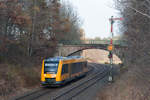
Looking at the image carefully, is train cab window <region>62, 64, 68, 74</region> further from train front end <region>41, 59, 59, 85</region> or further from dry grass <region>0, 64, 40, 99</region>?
dry grass <region>0, 64, 40, 99</region>

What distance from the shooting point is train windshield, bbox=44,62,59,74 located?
59.3ft

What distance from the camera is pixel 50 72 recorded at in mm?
18094

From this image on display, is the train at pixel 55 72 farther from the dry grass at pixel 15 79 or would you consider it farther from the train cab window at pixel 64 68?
the dry grass at pixel 15 79

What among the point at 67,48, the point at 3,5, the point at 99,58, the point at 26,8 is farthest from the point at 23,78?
the point at 99,58

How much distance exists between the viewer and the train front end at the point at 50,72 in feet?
58.7

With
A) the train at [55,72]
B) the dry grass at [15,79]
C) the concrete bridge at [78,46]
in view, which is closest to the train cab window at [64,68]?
the train at [55,72]

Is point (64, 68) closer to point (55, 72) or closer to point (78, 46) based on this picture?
point (55, 72)

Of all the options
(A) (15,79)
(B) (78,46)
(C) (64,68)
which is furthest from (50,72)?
(B) (78,46)

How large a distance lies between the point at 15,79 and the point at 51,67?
11.4ft

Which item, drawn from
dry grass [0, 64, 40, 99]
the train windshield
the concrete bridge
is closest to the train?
the train windshield

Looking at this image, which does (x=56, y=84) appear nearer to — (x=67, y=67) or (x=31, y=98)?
(x=67, y=67)

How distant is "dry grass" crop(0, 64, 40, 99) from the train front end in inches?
77.0

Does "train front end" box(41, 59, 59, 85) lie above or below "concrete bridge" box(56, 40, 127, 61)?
below

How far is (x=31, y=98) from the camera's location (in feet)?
46.5
